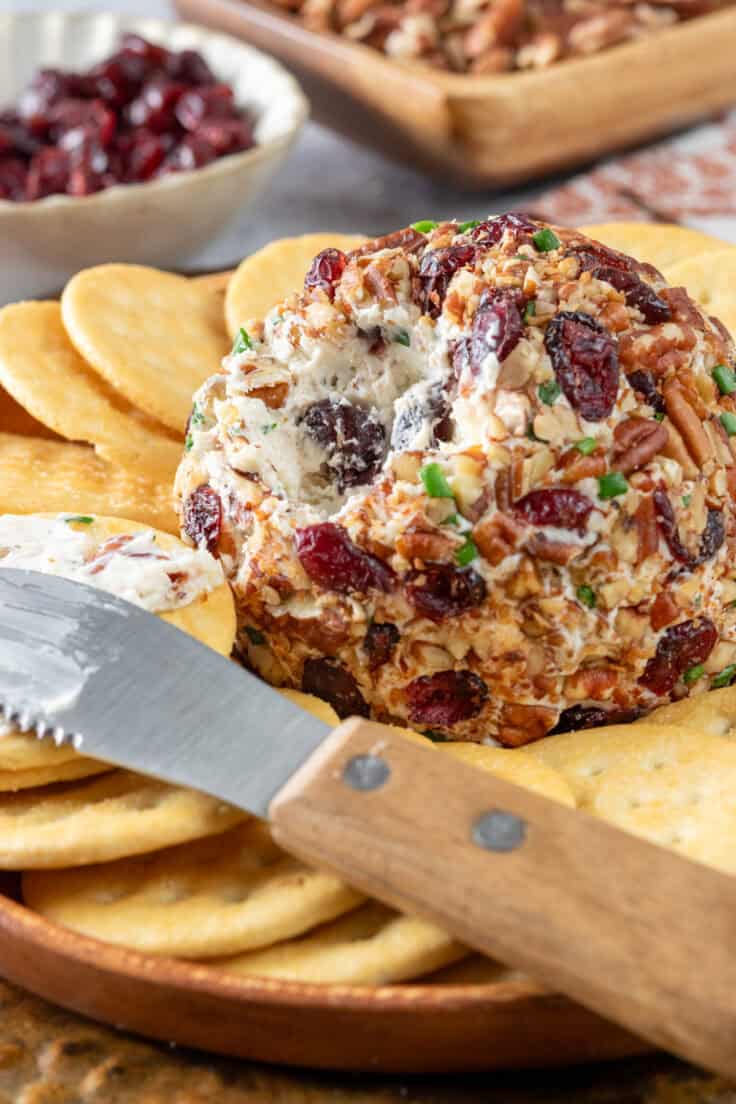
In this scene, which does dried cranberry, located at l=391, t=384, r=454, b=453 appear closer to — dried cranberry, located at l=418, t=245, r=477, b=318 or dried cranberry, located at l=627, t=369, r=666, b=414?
dried cranberry, located at l=418, t=245, r=477, b=318

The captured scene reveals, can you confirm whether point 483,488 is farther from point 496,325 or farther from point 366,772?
point 366,772

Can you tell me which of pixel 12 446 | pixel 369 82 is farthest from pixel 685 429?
pixel 369 82

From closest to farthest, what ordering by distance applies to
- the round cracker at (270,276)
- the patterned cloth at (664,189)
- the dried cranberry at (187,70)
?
1. the round cracker at (270,276)
2. the patterned cloth at (664,189)
3. the dried cranberry at (187,70)

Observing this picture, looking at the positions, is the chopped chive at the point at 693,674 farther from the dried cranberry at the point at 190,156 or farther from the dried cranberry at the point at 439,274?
the dried cranberry at the point at 190,156

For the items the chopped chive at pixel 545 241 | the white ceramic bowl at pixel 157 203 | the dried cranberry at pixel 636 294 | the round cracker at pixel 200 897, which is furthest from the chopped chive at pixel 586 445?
the white ceramic bowl at pixel 157 203

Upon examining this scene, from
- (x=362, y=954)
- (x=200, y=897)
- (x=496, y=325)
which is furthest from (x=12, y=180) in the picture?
(x=362, y=954)

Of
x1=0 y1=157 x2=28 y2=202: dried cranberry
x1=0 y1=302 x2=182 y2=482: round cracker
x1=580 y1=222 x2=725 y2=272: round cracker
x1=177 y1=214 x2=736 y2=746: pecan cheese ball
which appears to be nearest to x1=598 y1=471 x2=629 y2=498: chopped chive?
x1=177 y1=214 x2=736 y2=746: pecan cheese ball

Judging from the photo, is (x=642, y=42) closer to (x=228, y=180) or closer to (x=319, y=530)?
(x=228, y=180)
